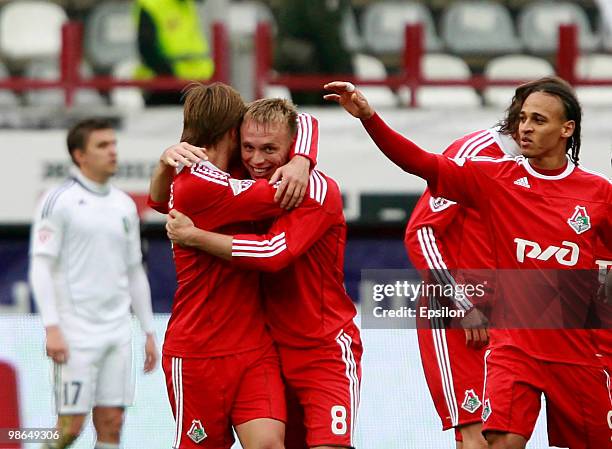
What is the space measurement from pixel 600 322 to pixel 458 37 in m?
8.73

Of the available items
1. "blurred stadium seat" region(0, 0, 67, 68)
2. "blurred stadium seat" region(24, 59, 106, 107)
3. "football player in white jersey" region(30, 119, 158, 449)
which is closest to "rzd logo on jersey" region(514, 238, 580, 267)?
"football player in white jersey" region(30, 119, 158, 449)

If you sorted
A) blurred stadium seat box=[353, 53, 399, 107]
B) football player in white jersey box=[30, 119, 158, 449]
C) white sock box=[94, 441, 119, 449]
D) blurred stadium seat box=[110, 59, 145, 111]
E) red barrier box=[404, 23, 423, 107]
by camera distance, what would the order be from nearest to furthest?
white sock box=[94, 441, 119, 449] → football player in white jersey box=[30, 119, 158, 449] → red barrier box=[404, 23, 423, 107] → blurred stadium seat box=[353, 53, 399, 107] → blurred stadium seat box=[110, 59, 145, 111]

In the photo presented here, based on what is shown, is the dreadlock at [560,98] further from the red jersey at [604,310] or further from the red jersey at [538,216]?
the red jersey at [604,310]

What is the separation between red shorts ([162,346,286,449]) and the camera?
4516 mm

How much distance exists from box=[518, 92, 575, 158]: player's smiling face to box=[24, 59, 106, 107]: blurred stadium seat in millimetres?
6949

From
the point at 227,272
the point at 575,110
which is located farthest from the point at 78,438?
the point at 575,110

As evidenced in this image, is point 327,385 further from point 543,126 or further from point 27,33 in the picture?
point 27,33

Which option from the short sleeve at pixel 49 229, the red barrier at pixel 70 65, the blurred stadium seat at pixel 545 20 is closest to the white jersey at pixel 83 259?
the short sleeve at pixel 49 229

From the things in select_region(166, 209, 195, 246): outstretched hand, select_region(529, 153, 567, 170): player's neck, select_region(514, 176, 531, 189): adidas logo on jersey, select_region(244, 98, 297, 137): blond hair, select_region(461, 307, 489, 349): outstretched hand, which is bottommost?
select_region(461, 307, 489, 349): outstretched hand

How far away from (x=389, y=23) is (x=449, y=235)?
8.28 m

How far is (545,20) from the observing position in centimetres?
1360

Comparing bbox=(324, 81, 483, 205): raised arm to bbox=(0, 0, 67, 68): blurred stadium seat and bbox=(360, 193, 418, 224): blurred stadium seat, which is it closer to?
bbox=(360, 193, 418, 224): blurred stadium seat

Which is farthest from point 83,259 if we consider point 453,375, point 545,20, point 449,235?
point 545,20

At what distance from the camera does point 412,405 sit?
5.63m
